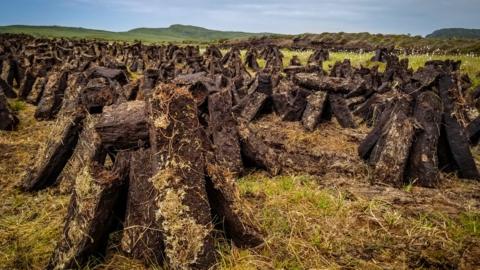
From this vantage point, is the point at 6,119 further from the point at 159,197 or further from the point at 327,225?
the point at 327,225

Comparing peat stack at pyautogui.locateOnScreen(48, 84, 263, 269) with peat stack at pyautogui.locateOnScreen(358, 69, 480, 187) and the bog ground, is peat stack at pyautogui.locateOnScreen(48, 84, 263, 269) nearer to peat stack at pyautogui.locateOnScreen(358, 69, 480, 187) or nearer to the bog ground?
the bog ground

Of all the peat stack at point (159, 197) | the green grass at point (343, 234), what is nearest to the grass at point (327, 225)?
the green grass at point (343, 234)

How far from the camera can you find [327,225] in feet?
14.4

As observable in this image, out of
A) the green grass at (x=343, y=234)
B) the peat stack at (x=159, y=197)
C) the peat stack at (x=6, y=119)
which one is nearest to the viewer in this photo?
the peat stack at (x=159, y=197)

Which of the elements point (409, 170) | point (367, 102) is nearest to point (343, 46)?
point (367, 102)

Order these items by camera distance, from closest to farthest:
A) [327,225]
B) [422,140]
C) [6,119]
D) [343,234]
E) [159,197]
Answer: [159,197], [343,234], [327,225], [422,140], [6,119]

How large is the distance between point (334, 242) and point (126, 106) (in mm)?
2638

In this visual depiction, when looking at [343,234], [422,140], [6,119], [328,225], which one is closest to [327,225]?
[328,225]

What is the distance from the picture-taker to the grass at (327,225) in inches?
147

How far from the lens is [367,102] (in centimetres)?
991

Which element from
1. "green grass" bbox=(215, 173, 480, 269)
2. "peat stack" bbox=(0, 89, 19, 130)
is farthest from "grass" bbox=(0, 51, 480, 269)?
"peat stack" bbox=(0, 89, 19, 130)

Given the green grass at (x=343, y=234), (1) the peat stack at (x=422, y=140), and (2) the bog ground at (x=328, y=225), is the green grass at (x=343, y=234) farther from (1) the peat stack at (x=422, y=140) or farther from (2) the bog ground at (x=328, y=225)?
(1) the peat stack at (x=422, y=140)

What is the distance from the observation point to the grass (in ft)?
12.3

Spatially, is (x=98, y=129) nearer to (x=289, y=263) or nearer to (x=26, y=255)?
(x=26, y=255)
